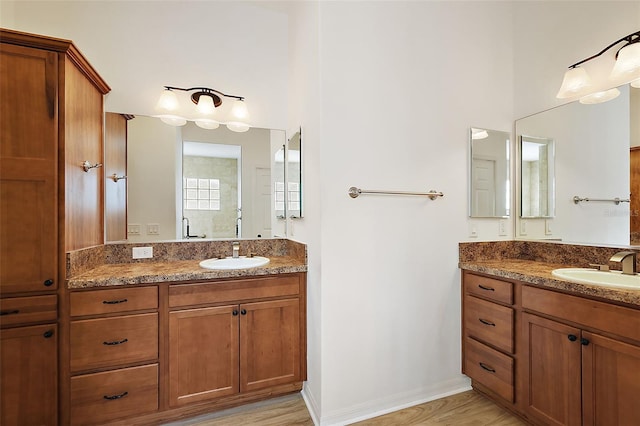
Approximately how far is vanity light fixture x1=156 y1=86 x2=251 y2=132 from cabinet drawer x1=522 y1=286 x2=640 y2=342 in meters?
2.31

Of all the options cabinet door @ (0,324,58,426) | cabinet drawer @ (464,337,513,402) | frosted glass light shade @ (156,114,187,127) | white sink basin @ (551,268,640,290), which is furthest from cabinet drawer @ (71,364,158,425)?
white sink basin @ (551,268,640,290)

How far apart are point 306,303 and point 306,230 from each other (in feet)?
1.66

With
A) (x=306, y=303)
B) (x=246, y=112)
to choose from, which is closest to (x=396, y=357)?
(x=306, y=303)

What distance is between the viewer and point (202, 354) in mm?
1703

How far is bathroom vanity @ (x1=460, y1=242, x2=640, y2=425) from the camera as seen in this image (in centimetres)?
122

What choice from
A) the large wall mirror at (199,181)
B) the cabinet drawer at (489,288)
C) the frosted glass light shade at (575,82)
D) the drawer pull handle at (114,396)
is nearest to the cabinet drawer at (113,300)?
the drawer pull handle at (114,396)

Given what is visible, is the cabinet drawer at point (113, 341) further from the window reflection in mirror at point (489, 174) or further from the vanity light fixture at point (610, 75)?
the vanity light fixture at point (610, 75)

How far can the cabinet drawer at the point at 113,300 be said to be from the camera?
59.6 inches

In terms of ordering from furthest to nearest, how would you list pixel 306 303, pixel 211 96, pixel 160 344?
pixel 211 96, pixel 306 303, pixel 160 344

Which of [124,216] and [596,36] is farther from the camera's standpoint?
[124,216]

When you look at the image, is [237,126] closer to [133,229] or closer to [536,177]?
[133,229]

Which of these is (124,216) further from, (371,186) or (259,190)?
(371,186)

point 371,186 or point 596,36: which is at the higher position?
point 596,36

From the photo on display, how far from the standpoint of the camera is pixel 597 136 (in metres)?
1.79
